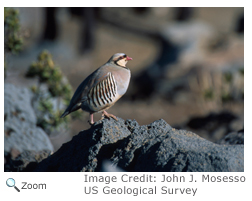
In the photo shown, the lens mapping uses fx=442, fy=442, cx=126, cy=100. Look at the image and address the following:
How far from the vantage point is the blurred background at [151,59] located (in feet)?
41.5

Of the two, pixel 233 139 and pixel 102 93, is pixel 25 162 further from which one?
pixel 233 139

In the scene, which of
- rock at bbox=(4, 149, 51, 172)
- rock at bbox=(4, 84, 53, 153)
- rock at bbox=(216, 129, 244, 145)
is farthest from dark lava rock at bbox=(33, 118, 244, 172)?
rock at bbox=(4, 84, 53, 153)

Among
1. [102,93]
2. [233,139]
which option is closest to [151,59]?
[233,139]

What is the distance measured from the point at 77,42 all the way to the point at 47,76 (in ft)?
59.5

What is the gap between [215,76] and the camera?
19047 millimetres

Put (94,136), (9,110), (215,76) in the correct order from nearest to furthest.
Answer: (94,136) < (9,110) < (215,76)

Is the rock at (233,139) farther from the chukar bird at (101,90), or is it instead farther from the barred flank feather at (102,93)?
the barred flank feather at (102,93)

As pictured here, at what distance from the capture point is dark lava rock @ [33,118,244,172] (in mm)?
5453

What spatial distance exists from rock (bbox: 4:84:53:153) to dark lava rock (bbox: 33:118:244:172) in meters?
2.32

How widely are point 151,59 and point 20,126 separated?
18.0m

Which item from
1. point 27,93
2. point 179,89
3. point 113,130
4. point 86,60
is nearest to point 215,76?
point 179,89

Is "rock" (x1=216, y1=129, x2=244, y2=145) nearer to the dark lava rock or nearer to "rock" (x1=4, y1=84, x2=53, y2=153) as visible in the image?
the dark lava rock

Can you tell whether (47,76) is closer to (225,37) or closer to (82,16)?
(225,37)

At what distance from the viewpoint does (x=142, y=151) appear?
580 cm
